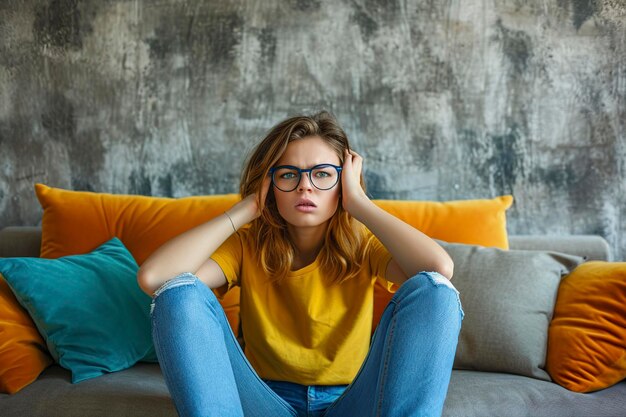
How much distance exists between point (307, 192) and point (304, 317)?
32cm

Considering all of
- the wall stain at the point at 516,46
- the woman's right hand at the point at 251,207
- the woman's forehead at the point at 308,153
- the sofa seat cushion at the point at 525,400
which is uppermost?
the wall stain at the point at 516,46

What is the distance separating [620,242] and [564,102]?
1.95ft

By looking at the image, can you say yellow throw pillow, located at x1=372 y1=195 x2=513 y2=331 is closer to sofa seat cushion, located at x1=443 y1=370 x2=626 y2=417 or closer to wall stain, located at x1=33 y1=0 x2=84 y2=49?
sofa seat cushion, located at x1=443 y1=370 x2=626 y2=417

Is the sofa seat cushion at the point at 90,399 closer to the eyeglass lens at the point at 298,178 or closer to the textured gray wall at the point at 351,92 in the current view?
the eyeglass lens at the point at 298,178

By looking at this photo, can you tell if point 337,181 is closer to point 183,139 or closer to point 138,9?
point 183,139

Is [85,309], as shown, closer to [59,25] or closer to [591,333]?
[59,25]

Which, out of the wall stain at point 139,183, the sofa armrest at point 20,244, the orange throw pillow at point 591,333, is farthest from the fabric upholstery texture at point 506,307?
the sofa armrest at point 20,244

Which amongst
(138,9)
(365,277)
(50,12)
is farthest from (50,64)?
(365,277)

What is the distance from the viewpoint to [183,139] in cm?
243

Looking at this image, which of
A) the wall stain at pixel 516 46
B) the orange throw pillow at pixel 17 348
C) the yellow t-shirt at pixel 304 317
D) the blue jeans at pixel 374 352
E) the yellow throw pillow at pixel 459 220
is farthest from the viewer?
the wall stain at pixel 516 46

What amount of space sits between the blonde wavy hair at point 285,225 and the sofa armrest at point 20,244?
98cm

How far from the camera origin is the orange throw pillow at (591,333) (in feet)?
5.32

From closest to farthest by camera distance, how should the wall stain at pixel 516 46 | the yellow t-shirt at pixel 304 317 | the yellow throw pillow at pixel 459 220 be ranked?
the yellow t-shirt at pixel 304 317 < the yellow throw pillow at pixel 459 220 < the wall stain at pixel 516 46

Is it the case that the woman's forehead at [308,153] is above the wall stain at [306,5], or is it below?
below
